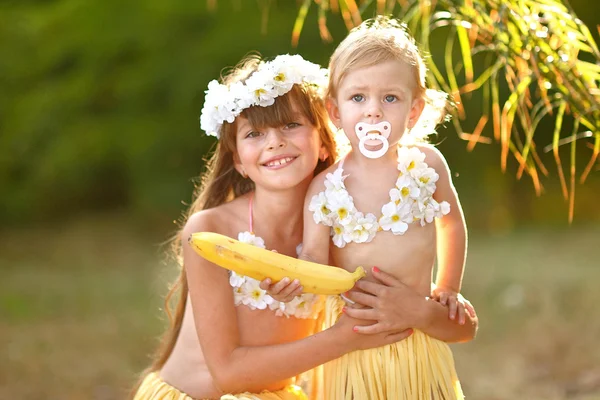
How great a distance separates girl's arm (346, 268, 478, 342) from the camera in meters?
2.29

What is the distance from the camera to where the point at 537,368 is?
14.9 ft

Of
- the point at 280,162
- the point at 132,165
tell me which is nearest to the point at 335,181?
the point at 280,162

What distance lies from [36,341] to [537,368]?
2717 millimetres

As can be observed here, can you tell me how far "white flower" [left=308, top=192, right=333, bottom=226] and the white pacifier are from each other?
16cm

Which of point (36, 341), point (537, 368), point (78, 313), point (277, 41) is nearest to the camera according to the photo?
point (537, 368)

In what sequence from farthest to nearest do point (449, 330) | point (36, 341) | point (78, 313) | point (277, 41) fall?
1. point (277, 41)
2. point (78, 313)
3. point (36, 341)
4. point (449, 330)

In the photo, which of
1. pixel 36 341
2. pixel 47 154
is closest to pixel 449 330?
pixel 36 341

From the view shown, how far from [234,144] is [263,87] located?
221 millimetres

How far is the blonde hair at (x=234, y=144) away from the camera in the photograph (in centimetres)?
245

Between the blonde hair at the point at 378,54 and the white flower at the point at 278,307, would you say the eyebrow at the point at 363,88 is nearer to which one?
the blonde hair at the point at 378,54

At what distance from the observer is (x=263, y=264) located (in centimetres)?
211

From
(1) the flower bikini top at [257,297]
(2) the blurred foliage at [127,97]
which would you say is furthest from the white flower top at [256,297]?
(2) the blurred foliage at [127,97]

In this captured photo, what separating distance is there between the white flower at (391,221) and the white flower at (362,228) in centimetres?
2

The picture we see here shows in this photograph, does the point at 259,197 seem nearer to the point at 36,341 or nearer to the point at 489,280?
the point at 36,341
